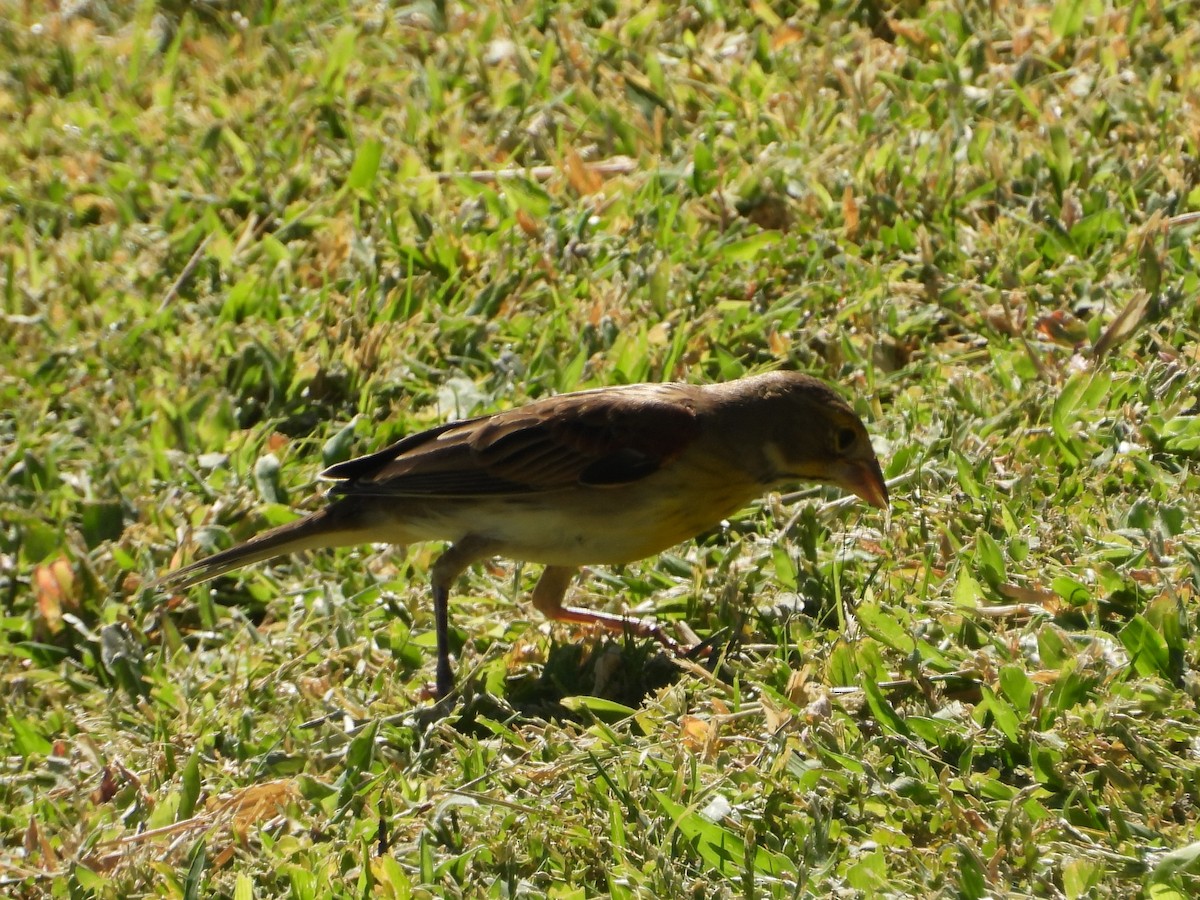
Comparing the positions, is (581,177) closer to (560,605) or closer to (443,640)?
(560,605)

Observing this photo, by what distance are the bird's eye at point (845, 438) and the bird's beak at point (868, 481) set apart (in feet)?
0.22

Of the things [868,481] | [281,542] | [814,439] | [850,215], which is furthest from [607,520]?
[850,215]

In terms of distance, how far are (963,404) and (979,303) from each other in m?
0.67

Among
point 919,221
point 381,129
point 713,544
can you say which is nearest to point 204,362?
point 381,129

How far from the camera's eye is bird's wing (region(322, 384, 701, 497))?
19.1 ft

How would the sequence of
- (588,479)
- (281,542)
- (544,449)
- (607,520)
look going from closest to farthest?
1. (607,520)
2. (588,479)
3. (544,449)
4. (281,542)

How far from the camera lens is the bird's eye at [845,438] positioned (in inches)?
229

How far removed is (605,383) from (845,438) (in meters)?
1.51

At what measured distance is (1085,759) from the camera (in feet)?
14.6

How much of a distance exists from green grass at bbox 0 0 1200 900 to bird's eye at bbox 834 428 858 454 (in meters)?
0.36

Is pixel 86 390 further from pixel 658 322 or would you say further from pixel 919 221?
pixel 919 221

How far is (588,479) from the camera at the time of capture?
5.83m

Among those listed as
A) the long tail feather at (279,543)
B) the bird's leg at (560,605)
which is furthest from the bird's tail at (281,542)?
the bird's leg at (560,605)

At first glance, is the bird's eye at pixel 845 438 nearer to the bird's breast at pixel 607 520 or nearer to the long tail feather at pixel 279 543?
the bird's breast at pixel 607 520
